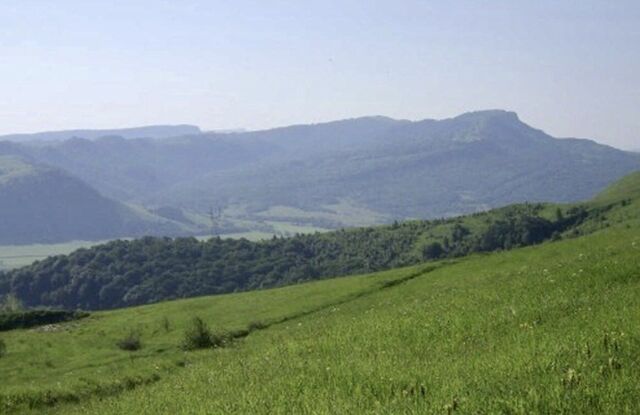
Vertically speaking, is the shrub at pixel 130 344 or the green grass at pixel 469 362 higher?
the green grass at pixel 469 362

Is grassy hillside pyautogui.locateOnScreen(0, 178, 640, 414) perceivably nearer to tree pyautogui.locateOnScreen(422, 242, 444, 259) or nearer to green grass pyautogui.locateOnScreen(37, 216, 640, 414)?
green grass pyautogui.locateOnScreen(37, 216, 640, 414)

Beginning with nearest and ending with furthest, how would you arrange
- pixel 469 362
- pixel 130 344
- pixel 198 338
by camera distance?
pixel 469 362 → pixel 198 338 → pixel 130 344

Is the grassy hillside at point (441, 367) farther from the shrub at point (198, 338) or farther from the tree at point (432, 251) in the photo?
the tree at point (432, 251)

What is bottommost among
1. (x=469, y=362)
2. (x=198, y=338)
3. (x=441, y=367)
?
(x=198, y=338)

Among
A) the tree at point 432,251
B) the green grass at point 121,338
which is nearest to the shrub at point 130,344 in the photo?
the green grass at point 121,338

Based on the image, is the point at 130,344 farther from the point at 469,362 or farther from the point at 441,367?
the point at 469,362

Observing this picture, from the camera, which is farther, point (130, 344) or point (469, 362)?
point (130, 344)

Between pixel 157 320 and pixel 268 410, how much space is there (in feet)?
164

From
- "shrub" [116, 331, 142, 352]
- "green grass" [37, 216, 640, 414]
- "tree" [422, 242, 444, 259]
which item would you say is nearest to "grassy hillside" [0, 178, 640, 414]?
"green grass" [37, 216, 640, 414]

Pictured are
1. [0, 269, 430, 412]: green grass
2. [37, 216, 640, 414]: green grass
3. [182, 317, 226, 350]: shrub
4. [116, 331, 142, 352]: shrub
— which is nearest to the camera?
[37, 216, 640, 414]: green grass

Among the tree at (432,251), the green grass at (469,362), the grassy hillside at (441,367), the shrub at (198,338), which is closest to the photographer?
the green grass at (469,362)

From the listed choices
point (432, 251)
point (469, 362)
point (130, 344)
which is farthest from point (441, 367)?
point (432, 251)

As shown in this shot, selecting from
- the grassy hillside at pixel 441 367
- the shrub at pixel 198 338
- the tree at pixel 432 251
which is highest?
the grassy hillside at pixel 441 367

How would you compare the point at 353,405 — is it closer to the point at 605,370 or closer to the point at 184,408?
the point at 605,370
